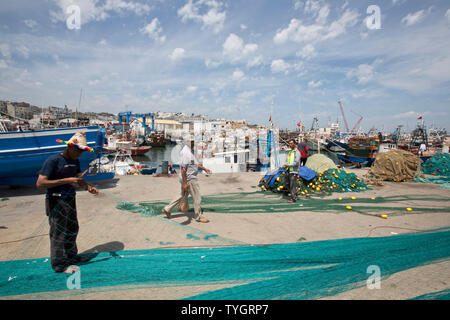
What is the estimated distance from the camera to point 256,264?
9.93 ft

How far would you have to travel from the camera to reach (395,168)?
930 centimetres

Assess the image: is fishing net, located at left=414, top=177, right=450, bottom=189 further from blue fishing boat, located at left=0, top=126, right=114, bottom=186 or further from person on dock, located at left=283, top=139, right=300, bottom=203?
blue fishing boat, located at left=0, top=126, right=114, bottom=186

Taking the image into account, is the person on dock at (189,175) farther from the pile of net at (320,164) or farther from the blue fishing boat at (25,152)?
the blue fishing boat at (25,152)

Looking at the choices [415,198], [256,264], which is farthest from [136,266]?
[415,198]

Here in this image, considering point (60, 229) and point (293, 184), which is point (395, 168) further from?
point (60, 229)

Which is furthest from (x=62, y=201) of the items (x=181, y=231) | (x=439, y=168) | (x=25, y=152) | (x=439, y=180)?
(x=439, y=168)

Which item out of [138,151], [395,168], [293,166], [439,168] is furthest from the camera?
[138,151]

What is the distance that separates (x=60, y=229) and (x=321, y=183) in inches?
287

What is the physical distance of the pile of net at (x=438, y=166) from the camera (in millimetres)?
10742

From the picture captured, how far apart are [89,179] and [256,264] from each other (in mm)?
7832

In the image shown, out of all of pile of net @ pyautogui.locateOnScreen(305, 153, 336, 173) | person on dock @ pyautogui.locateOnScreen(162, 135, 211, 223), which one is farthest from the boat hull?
person on dock @ pyautogui.locateOnScreen(162, 135, 211, 223)

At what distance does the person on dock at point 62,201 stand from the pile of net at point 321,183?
18.4ft
